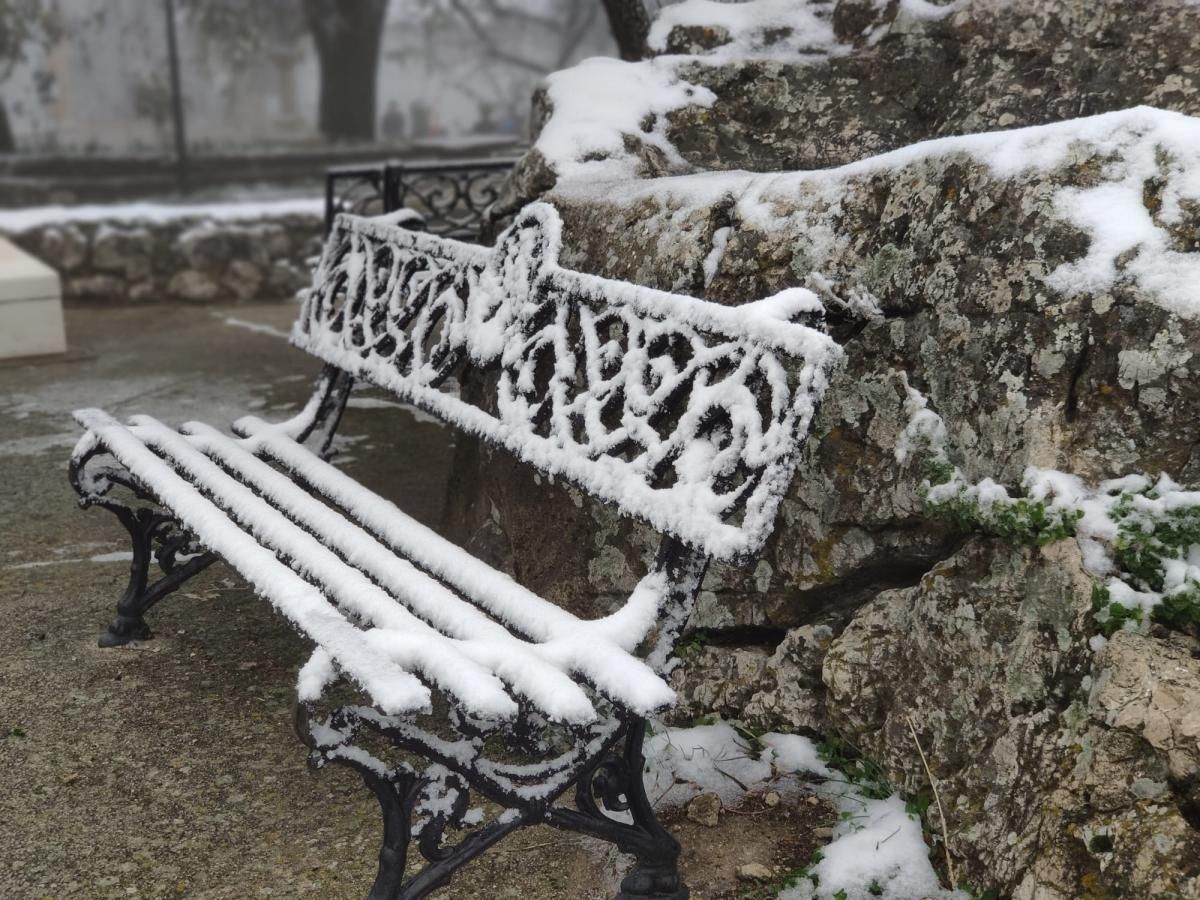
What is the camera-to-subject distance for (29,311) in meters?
6.97

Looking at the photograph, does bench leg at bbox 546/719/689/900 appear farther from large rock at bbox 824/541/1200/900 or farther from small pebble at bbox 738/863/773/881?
large rock at bbox 824/541/1200/900

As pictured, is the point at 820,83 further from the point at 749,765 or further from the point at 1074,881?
the point at 1074,881

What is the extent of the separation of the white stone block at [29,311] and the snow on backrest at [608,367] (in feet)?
13.4

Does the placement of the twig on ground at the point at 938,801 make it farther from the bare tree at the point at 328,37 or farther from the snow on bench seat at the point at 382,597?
the bare tree at the point at 328,37

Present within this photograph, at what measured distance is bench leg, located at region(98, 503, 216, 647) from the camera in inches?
131

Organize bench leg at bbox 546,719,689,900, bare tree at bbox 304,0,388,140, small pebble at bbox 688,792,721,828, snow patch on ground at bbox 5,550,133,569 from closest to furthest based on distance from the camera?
bench leg at bbox 546,719,689,900 → small pebble at bbox 688,792,721,828 → snow patch on ground at bbox 5,550,133,569 → bare tree at bbox 304,0,388,140

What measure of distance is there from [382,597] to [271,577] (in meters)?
0.22

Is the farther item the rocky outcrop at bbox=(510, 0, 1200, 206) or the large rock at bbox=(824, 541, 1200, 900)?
the rocky outcrop at bbox=(510, 0, 1200, 206)

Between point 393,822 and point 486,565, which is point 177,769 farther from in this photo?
point 393,822

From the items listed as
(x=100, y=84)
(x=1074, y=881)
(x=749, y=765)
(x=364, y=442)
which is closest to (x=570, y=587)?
(x=749, y=765)

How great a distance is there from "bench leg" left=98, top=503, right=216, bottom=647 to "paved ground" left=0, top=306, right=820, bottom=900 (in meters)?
0.06

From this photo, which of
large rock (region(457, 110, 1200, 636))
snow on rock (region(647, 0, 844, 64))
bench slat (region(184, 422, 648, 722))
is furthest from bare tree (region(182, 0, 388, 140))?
large rock (region(457, 110, 1200, 636))

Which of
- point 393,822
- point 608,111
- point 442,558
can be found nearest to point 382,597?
point 442,558

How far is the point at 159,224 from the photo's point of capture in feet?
31.0
